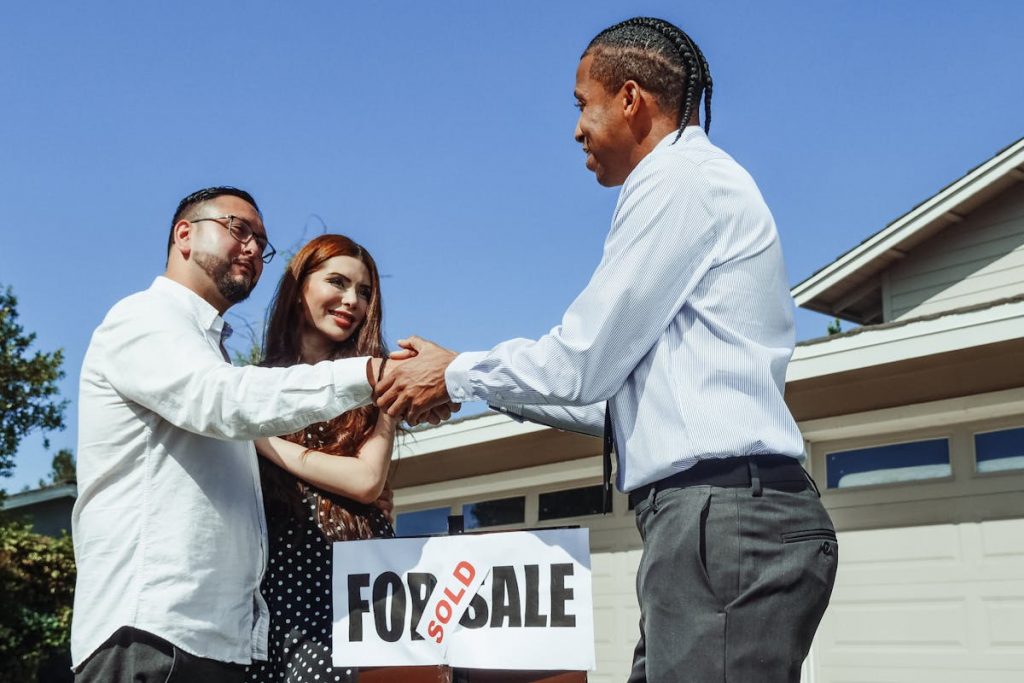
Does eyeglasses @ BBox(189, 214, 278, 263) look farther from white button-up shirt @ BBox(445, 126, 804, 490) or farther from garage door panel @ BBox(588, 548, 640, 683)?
garage door panel @ BBox(588, 548, 640, 683)

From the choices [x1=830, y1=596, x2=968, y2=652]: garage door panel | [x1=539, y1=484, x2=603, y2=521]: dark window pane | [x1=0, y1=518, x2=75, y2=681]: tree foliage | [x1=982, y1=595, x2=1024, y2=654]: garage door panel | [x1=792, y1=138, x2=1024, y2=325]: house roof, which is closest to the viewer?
[x1=982, y1=595, x2=1024, y2=654]: garage door panel

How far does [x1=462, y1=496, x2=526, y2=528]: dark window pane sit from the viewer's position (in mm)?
10711

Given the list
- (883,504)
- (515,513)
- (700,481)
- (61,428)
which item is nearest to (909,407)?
(883,504)

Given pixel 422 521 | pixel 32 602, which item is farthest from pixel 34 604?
pixel 422 521

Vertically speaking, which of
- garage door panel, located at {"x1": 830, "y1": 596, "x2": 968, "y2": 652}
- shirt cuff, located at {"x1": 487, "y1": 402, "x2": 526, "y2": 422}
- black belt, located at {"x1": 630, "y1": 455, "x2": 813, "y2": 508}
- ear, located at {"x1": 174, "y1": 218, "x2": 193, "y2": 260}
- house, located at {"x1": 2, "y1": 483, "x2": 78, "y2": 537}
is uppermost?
house, located at {"x1": 2, "y1": 483, "x2": 78, "y2": 537}

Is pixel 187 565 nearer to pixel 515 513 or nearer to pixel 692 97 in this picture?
pixel 692 97

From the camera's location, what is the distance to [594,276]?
242cm

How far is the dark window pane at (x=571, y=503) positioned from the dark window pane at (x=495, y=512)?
26cm

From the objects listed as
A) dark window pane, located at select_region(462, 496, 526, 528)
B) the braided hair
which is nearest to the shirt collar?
the braided hair

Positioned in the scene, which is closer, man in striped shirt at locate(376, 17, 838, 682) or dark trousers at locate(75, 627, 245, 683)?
man in striped shirt at locate(376, 17, 838, 682)

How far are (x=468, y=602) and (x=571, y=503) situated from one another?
24.2 feet

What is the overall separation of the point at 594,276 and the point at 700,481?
494 mm

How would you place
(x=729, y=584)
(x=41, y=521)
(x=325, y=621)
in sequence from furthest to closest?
(x=41, y=521)
(x=325, y=621)
(x=729, y=584)

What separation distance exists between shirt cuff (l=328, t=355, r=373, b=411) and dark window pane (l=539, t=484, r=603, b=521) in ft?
A: 23.3
